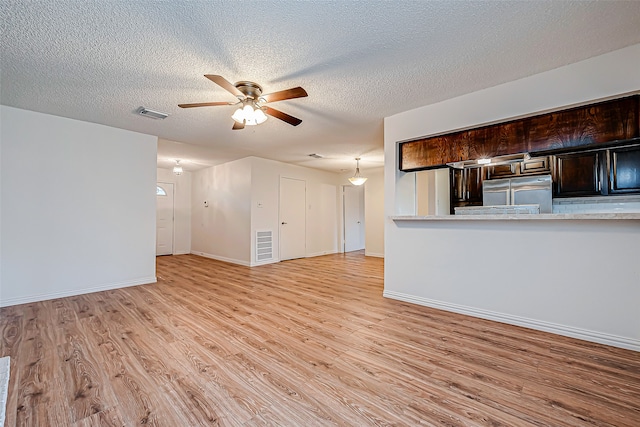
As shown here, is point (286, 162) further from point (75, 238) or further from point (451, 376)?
point (451, 376)

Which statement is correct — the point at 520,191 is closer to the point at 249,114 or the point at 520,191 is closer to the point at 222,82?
the point at 249,114

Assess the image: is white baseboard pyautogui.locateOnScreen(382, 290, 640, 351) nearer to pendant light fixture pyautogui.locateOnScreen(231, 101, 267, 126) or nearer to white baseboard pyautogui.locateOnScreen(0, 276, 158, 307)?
pendant light fixture pyautogui.locateOnScreen(231, 101, 267, 126)

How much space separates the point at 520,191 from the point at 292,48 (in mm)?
3501

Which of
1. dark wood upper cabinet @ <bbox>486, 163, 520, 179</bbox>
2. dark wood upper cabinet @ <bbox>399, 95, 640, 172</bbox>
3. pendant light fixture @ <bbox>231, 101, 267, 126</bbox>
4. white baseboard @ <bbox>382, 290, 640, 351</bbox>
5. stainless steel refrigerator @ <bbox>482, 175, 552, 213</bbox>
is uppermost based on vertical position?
pendant light fixture @ <bbox>231, 101, 267, 126</bbox>

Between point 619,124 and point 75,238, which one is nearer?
point 619,124

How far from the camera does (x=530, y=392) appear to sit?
Result: 1.65 metres

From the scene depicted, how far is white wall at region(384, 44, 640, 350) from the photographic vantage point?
2217 millimetres

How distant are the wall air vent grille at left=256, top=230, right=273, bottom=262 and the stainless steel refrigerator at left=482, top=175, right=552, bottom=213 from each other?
4.33m

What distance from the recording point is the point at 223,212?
21.8 feet

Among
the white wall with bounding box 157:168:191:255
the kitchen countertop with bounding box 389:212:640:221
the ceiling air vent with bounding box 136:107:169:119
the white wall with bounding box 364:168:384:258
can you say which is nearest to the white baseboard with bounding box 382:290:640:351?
the kitchen countertop with bounding box 389:212:640:221

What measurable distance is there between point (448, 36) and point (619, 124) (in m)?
1.65

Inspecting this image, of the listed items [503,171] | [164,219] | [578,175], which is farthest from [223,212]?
[578,175]

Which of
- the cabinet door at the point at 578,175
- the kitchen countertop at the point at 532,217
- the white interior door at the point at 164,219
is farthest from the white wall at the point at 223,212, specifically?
the cabinet door at the point at 578,175

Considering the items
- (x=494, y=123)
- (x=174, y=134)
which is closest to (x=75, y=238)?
(x=174, y=134)
